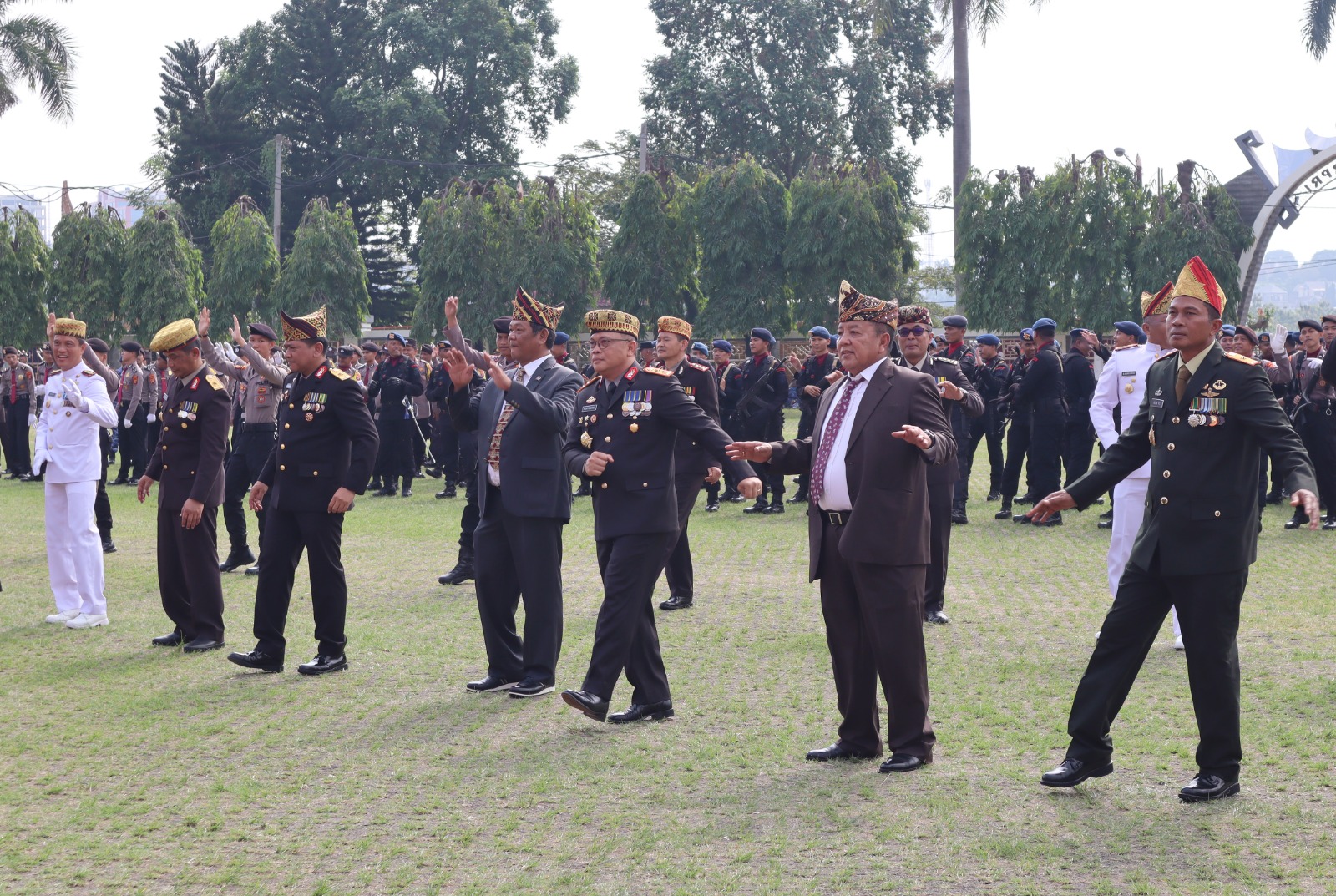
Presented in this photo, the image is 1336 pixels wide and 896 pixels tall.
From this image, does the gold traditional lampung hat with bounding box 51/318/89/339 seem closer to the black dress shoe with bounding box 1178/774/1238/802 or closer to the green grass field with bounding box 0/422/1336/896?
the green grass field with bounding box 0/422/1336/896

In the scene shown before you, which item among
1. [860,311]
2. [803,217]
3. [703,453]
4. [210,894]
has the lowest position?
[210,894]

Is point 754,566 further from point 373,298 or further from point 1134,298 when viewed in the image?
point 373,298

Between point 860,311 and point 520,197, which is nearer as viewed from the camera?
point 860,311

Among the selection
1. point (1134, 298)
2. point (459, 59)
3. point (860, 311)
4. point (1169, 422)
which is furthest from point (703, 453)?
point (459, 59)

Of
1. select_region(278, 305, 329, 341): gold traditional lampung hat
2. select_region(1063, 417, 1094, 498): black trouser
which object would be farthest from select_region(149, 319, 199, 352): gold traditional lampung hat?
select_region(1063, 417, 1094, 498): black trouser

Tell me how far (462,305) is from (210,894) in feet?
120

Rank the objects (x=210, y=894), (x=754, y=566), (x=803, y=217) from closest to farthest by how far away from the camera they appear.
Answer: (x=210, y=894) → (x=754, y=566) → (x=803, y=217)

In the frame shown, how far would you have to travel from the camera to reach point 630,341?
7301mm

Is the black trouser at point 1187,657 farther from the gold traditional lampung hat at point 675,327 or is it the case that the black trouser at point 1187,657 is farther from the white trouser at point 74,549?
the white trouser at point 74,549

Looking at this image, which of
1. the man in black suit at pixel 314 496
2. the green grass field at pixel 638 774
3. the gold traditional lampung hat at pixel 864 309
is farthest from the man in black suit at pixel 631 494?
the man in black suit at pixel 314 496

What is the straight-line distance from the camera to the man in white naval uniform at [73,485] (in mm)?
9836

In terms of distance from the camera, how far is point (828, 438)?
6250mm

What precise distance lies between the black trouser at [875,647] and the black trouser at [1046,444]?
10236 millimetres

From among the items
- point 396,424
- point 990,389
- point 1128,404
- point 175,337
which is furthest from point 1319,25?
point 175,337
